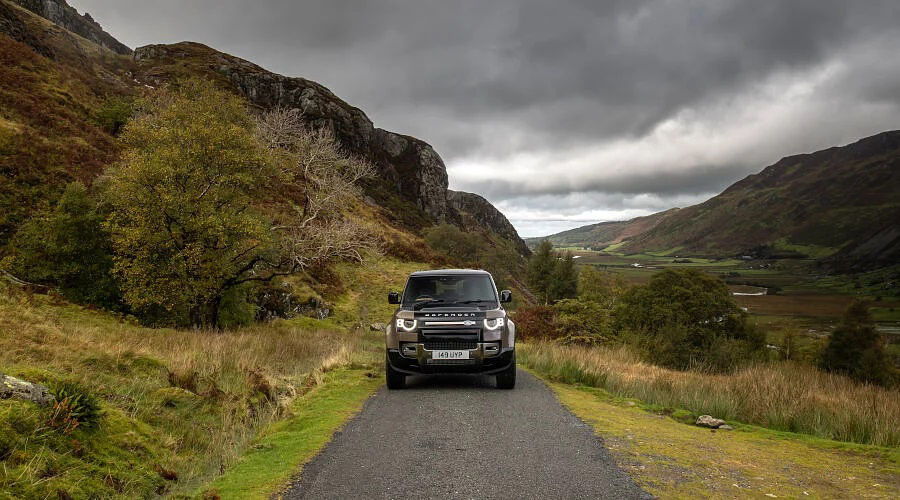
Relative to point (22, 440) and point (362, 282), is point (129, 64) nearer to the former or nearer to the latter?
point (362, 282)

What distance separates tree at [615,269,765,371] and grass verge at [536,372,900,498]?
31.6 metres

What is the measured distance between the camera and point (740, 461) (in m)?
5.07

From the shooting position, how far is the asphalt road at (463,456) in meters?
4.10

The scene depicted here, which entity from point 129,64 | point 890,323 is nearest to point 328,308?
point 129,64

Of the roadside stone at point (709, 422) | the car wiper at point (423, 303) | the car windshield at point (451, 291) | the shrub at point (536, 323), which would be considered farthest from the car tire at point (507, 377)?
the shrub at point (536, 323)

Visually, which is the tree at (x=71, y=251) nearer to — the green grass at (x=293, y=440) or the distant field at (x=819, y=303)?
the green grass at (x=293, y=440)

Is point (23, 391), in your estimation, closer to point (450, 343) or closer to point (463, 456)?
point (463, 456)

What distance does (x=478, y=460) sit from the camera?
4887 mm

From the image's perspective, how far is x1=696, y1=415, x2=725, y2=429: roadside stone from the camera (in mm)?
7055

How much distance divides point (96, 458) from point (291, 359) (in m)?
8.11

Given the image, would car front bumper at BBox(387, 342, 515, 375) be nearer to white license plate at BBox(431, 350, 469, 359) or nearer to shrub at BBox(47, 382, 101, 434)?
white license plate at BBox(431, 350, 469, 359)

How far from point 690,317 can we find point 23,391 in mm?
43947

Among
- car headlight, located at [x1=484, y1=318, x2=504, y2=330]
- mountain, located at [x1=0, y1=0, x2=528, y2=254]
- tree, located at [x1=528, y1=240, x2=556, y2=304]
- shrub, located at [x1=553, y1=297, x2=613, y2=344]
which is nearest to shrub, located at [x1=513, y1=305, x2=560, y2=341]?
shrub, located at [x1=553, y1=297, x2=613, y2=344]

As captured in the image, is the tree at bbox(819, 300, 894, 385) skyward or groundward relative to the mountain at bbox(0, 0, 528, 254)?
groundward
